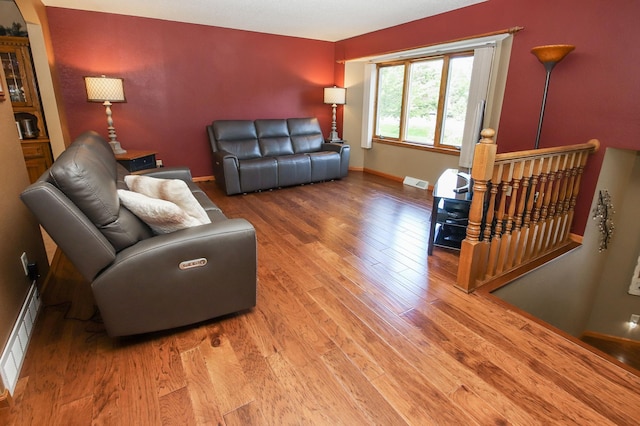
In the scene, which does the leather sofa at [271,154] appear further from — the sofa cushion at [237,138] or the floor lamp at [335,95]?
the floor lamp at [335,95]

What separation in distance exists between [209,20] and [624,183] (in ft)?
16.8

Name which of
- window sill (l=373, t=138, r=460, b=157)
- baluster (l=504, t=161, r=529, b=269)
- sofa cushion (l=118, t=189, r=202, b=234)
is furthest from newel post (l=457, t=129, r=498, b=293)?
window sill (l=373, t=138, r=460, b=157)

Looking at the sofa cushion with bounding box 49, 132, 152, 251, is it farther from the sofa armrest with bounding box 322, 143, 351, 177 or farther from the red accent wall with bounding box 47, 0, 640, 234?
the sofa armrest with bounding box 322, 143, 351, 177

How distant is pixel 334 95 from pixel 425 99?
1.57 meters

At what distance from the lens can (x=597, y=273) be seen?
341cm

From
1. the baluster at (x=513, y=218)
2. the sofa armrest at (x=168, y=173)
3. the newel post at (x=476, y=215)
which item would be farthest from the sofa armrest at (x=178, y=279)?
the baluster at (x=513, y=218)

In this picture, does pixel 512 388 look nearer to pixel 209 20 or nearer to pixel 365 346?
pixel 365 346

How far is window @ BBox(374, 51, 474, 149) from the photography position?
4.35m

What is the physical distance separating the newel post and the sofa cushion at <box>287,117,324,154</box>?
3.40 metres

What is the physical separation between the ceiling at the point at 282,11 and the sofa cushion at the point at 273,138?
4.48ft

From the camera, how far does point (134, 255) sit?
153 cm

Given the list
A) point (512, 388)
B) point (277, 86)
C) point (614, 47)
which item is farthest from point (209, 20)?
point (512, 388)

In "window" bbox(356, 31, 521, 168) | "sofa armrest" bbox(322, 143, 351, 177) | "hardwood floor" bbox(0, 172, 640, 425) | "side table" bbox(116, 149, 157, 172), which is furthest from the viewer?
"sofa armrest" bbox(322, 143, 351, 177)

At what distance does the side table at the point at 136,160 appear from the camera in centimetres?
380
